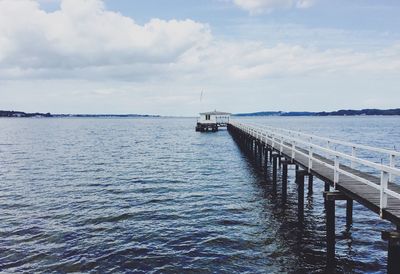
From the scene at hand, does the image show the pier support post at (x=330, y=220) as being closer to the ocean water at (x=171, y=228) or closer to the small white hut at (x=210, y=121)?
the ocean water at (x=171, y=228)

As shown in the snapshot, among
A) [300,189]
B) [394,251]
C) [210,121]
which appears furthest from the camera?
[210,121]

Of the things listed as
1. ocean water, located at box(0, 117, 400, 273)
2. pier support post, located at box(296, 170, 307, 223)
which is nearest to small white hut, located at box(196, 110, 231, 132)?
ocean water, located at box(0, 117, 400, 273)

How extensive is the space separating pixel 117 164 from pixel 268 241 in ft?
66.9

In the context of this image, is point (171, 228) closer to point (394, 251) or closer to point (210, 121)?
point (394, 251)

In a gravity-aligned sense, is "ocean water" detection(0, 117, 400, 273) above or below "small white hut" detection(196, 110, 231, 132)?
below

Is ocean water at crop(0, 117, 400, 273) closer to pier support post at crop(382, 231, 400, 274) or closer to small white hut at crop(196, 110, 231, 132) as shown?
pier support post at crop(382, 231, 400, 274)

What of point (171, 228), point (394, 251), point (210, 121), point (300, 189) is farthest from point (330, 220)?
point (210, 121)

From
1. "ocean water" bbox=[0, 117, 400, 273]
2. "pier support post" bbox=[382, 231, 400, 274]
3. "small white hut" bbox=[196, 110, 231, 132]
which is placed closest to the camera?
"pier support post" bbox=[382, 231, 400, 274]

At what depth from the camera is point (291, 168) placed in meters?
28.1

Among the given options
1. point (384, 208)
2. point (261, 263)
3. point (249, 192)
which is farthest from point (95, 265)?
point (249, 192)

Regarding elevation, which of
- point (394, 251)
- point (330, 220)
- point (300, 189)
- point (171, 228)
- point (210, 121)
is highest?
point (210, 121)

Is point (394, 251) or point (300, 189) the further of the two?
point (300, 189)

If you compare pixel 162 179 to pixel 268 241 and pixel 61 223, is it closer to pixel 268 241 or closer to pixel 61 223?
pixel 61 223

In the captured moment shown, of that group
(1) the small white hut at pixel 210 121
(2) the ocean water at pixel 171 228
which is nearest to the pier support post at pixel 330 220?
(2) the ocean water at pixel 171 228
